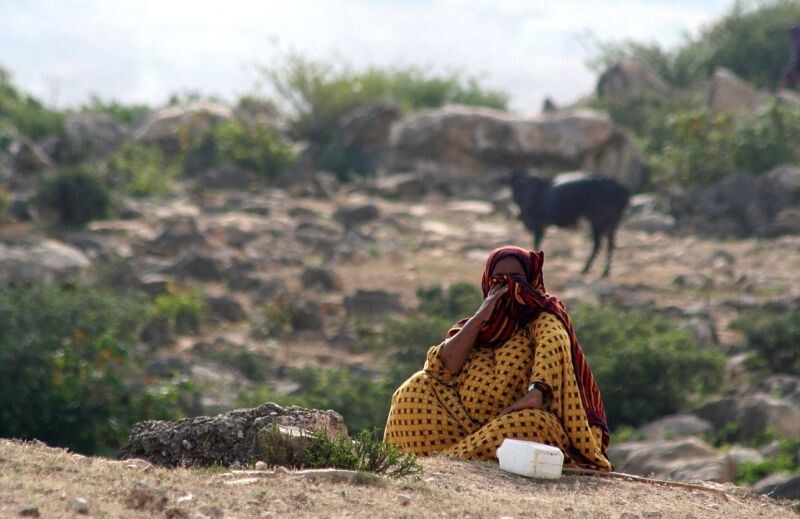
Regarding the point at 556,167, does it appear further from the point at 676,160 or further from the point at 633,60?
the point at 633,60

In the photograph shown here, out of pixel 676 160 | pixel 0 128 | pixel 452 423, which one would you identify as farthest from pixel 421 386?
pixel 0 128

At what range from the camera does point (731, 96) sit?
87.4 ft

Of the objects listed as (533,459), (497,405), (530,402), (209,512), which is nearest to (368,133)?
(497,405)

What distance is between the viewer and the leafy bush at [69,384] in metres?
12.4

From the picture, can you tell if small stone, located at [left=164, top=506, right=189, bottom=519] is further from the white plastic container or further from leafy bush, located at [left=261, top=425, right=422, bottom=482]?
the white plastic container

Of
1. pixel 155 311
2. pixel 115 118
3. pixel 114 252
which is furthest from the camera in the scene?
pixel 115 118

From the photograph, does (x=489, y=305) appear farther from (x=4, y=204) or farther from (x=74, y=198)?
(x=4, y=204)

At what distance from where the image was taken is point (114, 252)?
17.3 m

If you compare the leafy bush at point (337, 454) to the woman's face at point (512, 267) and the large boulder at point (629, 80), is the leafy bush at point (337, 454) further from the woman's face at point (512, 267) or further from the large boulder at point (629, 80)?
the large boulder at point (629, 80)

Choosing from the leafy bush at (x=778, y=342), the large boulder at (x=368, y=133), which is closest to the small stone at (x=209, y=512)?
the leafy bush at (x=778, y=342)

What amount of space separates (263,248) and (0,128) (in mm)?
9828

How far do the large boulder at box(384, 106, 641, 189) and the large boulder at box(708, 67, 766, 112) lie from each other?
340cm

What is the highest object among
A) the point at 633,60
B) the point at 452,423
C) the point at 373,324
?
the point at 633,60

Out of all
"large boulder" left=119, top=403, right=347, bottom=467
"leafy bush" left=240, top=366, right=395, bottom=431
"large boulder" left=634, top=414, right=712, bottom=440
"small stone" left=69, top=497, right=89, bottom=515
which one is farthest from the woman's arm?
"large boulder" left=634, top=414, right=712, bottom=440
